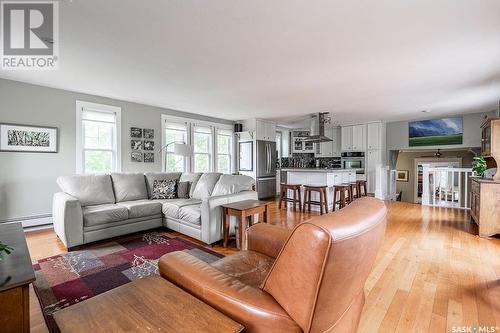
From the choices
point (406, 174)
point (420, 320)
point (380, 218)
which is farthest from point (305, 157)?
point (380, 218)

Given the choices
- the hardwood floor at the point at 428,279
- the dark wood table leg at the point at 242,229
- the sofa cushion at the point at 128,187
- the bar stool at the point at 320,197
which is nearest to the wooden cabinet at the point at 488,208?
the hardwood floor at the point at 428,279

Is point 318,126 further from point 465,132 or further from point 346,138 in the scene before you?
point 465,132

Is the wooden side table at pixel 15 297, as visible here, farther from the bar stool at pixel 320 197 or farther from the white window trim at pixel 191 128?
the bar stool at pixel 320 197

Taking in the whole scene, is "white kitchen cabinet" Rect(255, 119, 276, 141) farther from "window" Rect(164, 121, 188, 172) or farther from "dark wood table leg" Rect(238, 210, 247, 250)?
"dark wood table leg" Rect(238, 210, 247, 250)

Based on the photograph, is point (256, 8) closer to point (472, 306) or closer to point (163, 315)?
point (163, 315)

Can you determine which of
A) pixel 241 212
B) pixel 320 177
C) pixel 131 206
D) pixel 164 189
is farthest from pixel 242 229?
pixel 320 177

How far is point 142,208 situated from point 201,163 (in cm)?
290

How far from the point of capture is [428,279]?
2229 millimetres

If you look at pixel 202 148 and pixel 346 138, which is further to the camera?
pixel 346 138

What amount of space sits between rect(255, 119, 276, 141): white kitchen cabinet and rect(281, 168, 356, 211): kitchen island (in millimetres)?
1633

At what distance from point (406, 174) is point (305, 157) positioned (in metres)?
4.72

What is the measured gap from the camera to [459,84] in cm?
373

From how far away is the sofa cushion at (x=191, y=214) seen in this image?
3.16 meters

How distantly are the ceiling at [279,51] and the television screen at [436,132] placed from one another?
2.08m
